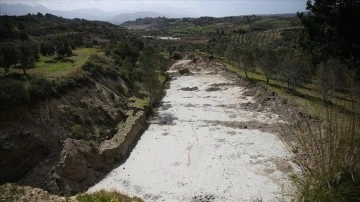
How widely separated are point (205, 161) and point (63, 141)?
46.7 ft

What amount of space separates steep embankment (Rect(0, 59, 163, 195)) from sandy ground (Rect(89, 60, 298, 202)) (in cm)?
187

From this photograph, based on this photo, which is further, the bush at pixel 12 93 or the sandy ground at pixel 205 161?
the bush at pixel 12 93

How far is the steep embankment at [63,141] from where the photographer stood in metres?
27.5

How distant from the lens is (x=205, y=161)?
3234 centimetres

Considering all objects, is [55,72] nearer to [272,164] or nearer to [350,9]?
[272,164]

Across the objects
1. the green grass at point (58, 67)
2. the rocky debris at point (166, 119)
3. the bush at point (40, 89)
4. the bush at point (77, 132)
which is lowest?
the rocky debris at point (166, 119)

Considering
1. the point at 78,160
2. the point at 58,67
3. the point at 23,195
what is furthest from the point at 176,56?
the point at 23,195

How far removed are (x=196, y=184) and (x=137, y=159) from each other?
8.51m

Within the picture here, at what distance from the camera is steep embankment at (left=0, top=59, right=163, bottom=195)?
2750 cm

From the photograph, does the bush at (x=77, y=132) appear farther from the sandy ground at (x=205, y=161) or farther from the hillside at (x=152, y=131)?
the sandy ground at (x=205, y=161)

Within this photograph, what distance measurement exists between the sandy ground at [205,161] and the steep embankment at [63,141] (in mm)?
1871

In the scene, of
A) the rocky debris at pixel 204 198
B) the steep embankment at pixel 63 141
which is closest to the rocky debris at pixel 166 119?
the steep embankment at pixel 63 141

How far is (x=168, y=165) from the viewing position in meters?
31.7

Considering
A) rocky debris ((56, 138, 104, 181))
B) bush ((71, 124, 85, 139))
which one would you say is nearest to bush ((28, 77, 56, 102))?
bush ((71, 124, 85, 139))
